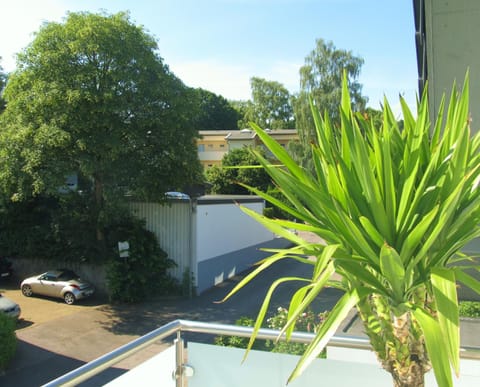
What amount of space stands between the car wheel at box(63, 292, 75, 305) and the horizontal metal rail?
46.0 ft

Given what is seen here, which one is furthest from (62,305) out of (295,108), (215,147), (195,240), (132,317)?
(215,147)

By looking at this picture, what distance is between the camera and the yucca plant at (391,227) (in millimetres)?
1453

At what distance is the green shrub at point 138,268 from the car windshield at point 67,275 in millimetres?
1484

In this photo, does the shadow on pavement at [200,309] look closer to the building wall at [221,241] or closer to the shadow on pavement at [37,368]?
the building wall at [221,241]

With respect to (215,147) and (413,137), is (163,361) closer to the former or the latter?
(413,137)

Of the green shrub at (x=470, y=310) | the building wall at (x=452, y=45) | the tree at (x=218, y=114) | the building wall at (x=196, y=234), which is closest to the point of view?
the building wall at (x=452, y=45)

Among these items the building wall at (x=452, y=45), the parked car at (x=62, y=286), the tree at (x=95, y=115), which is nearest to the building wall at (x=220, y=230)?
the tree at (x=95, y=115)

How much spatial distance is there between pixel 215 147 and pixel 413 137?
47979 mm

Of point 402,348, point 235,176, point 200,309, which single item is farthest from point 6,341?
point 235,176

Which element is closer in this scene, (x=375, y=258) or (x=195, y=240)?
(x=375, y=258)

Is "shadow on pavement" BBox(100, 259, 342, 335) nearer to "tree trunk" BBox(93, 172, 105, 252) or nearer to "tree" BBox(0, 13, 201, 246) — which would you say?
"tree trunk" BBox(93, 172, 105, 252)

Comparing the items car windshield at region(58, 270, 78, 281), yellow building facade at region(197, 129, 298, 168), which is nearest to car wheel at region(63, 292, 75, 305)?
car windshield at region(58, 270, 78, 281)

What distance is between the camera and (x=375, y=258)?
1537 millimetres

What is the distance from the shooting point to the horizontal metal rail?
2146 millimetres
